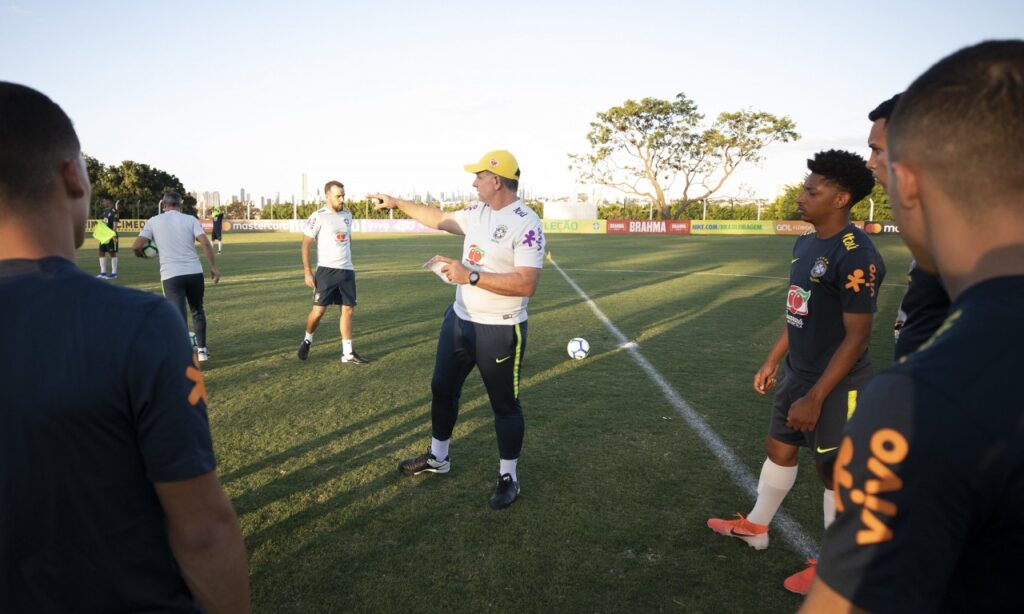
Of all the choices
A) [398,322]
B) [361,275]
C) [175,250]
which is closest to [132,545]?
[175,250]

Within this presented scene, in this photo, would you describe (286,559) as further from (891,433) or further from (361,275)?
(361,275)

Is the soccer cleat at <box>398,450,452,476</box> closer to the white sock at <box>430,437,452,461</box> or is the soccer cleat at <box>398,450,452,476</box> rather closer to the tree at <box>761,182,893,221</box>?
the white sock at <box>430,437,452,461</box>

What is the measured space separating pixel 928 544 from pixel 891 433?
0.61ft

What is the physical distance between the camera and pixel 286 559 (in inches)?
145

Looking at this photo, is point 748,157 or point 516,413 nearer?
point 516,413

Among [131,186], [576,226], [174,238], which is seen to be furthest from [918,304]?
[131,186]

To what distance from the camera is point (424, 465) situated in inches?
193

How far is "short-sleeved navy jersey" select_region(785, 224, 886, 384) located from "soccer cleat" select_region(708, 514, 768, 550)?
1.03 metres

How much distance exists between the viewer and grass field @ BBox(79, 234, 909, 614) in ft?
11.2

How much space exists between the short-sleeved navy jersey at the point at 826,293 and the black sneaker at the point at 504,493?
2.13 metres

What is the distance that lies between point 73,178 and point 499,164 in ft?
10.2

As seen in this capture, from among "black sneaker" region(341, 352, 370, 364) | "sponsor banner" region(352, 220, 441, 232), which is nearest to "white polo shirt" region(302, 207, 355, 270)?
"black sneaker" region(341, 352, 370, 364)

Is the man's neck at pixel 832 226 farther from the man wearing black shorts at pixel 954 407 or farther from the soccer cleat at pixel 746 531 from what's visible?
the man wearing black shorts at pixel 954 407

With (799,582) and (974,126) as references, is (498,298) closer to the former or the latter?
(799,582)
